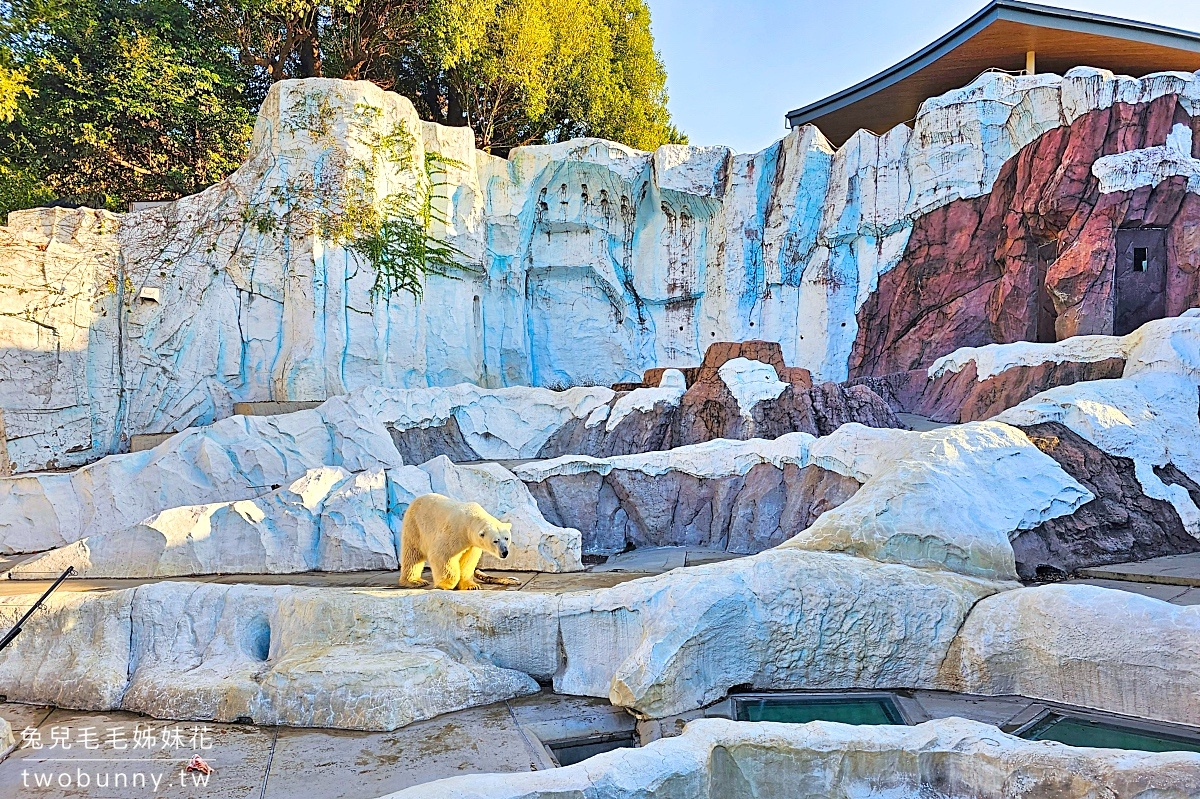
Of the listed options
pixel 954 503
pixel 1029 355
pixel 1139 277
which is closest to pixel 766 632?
pixel 954 503

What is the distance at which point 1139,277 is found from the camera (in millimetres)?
12898

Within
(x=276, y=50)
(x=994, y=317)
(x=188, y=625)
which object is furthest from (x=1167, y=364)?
(x=276, y=50)

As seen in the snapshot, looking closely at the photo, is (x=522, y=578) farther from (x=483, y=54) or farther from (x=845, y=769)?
(x=483, y=54)

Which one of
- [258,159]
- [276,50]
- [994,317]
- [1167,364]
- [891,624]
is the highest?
[276,50]

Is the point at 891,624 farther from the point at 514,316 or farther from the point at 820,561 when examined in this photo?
the point at 514,316

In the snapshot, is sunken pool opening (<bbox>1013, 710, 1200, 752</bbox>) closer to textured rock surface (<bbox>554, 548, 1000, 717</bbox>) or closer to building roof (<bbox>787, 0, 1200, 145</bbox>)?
textured rock surface (<bbox>554, 548, 1000, 717</bbox>)

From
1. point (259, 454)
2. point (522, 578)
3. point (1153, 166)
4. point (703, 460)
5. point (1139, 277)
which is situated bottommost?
point (522, 578)

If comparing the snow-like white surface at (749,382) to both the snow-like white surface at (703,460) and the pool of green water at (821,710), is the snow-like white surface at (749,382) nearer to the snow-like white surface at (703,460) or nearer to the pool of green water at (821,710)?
the snow-like white surface at (703,460)

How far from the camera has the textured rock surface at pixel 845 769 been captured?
291 cm

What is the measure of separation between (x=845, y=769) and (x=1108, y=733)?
142cm

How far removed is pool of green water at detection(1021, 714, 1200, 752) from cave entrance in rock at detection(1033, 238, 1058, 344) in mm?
11425

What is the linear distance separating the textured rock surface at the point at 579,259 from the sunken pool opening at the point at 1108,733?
33.7 feet

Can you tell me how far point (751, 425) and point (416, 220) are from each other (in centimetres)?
796

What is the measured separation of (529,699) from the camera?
473 cm
